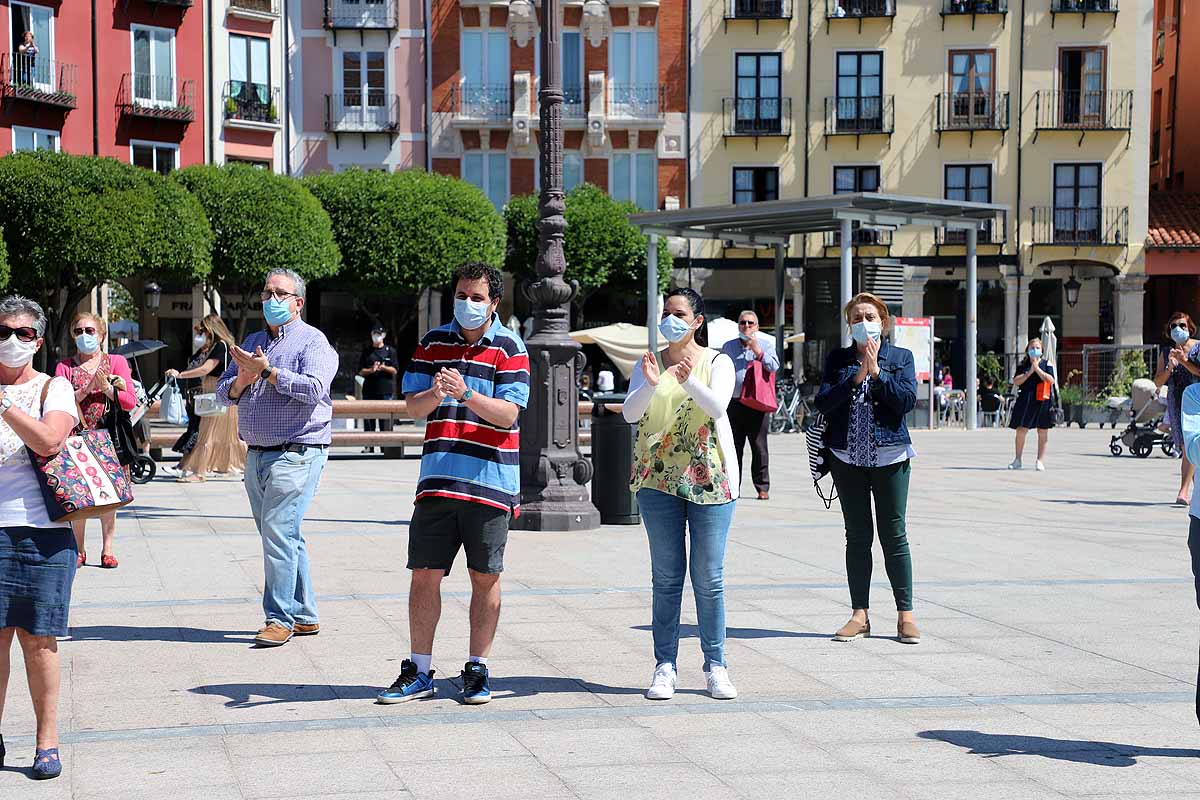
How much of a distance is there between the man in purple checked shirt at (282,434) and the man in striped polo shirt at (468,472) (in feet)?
4.22

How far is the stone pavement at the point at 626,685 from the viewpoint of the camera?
500 cm

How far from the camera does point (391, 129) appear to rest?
4231 centimetres

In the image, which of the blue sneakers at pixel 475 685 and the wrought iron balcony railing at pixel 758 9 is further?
the wrought iron balcony railing at pixel 758 9

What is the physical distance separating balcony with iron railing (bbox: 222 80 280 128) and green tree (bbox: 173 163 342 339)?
3.40 m

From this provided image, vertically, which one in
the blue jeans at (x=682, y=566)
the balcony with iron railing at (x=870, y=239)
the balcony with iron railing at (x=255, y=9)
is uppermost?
the balcony with iron railing at (x=255, y=9)

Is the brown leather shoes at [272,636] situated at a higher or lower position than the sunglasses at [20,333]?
lower

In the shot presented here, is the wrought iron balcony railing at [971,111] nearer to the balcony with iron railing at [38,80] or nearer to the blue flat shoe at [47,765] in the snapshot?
the balcony with iron railing at [38,80]

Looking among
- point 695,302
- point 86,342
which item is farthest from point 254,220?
point 695,302

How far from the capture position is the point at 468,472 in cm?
601

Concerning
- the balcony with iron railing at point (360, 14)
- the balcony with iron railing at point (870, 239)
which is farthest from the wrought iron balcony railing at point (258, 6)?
the balcony with iron railing at point (870, 239)

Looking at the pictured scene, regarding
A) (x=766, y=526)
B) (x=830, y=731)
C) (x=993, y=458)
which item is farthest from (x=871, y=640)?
(x=993, y=458)

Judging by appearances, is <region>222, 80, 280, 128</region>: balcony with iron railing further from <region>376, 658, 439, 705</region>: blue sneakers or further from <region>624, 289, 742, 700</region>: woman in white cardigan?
<region>376, 658, 439, 705</region>: blue sneakers

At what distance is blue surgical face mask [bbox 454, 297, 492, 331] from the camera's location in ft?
19.8

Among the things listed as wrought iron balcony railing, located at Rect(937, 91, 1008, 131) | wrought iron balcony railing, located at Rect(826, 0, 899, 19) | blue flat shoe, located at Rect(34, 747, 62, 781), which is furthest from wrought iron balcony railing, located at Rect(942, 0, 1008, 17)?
blue flat shoe, located at Rect(34, 747, 62, 781)
